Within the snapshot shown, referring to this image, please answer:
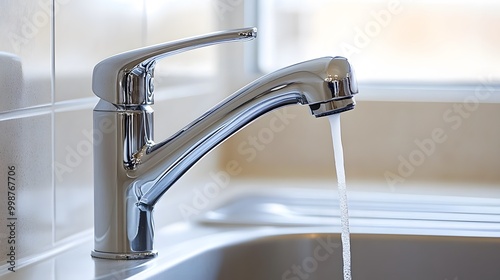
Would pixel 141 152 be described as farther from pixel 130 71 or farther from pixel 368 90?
pixel 368 90

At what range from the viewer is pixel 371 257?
2.94ft

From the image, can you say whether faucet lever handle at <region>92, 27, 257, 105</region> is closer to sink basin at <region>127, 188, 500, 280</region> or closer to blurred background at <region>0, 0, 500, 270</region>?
sink basin at <region>127, 188, 500, 280</region>

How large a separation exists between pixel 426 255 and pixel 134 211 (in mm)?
349

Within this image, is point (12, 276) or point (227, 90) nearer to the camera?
point (12, 276)

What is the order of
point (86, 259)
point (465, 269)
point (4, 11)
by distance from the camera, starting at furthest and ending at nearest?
point (465, 269) → point (86, 259) → point (4, 11)

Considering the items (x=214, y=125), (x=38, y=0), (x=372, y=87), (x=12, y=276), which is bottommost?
(x=12, y=276)

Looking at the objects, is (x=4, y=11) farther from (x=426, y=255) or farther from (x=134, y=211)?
(x=426, y=255)

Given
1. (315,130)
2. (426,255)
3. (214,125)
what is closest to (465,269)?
(426,255)

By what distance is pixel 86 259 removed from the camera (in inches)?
28.2

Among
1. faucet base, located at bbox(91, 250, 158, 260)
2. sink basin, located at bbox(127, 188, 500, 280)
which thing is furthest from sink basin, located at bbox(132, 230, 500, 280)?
faucet base, located at bbox(91, 250, 158, 260)

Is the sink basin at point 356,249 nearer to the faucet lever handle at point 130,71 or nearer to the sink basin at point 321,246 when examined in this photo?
the sink basin at point 321,246

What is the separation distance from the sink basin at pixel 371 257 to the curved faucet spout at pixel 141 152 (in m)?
0.19

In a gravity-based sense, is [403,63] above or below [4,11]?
above

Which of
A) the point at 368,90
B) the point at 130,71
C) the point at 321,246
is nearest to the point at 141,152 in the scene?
the point at 130,71
